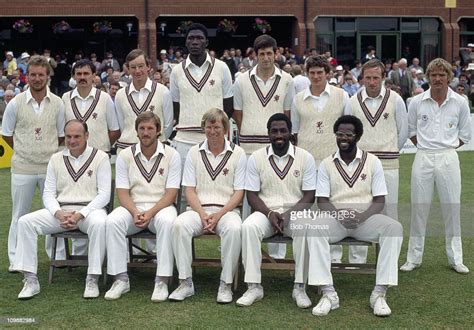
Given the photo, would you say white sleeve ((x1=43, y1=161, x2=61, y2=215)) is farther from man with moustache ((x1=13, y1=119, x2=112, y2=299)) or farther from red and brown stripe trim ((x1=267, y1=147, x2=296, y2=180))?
red and brown stripe trim ((x1=267, y1=147, x2=296, y2=180))

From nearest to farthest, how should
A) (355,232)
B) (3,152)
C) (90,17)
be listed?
1. (355,232)
2. (3,152)
3. (90,17)

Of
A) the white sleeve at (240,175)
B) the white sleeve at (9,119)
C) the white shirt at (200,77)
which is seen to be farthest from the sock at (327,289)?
the white sleeve at (9,119)

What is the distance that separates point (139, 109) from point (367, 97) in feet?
6.88

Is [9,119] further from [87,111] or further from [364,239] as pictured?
[364,239]

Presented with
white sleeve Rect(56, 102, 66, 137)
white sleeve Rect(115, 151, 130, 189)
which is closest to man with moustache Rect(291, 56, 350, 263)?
white sleeve Rect(115, 151, 130, 189)

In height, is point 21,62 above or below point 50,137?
above

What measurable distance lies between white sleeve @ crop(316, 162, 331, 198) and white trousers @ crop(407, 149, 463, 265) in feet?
3.90

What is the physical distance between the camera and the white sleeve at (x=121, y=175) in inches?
256

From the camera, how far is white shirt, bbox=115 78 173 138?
707 cm

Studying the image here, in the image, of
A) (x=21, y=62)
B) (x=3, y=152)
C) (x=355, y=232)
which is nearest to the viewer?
(x=355, y=232)

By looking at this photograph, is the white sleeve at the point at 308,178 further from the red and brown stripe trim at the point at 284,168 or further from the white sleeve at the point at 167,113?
the white sleeve at the point at 167,113

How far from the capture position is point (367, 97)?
6773 mm

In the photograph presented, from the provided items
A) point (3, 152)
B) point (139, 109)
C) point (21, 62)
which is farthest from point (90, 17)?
point (139, 109)

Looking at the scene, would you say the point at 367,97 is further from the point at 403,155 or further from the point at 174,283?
the point at 403,155
